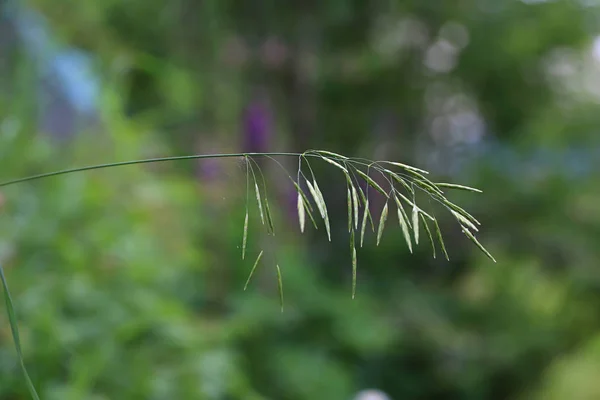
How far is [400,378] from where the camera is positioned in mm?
2012

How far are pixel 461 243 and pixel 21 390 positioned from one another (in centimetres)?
173

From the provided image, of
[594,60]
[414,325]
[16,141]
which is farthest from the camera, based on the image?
[594,60]

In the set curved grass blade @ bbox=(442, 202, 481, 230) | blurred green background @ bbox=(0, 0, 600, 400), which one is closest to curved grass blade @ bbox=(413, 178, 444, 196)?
curved grass blade @ bbox=(442, 202, 481, 230)

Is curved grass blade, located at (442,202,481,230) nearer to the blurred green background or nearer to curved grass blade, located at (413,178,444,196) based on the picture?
curved grass blade, located at (413,178,444,196)

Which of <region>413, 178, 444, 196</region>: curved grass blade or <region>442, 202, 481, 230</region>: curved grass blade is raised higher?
<region>413, 178, 444, 196</region>: curved grass blade

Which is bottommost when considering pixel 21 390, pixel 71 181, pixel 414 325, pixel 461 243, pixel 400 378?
pixel 400 378

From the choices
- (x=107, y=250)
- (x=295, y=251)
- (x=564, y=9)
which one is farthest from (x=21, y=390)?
(x=564, y=9)

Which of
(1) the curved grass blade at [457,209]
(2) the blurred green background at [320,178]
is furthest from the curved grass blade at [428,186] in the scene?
(2) the blurred green background at [320,178]

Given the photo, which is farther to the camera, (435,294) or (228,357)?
(435,294)

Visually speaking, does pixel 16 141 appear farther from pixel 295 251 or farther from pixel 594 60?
pixel 594 60

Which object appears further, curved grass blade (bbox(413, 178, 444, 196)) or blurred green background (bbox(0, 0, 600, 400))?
blurred green background (bbox(0, 0, 600, 400))

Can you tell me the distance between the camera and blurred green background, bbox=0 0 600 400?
1140 mm

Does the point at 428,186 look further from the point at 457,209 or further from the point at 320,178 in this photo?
the point at 320,178

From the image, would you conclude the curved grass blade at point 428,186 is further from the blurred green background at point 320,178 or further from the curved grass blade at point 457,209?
the blurred green background at point 320,178
